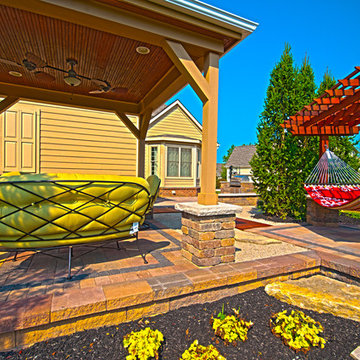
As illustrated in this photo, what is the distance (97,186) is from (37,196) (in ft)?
1.82

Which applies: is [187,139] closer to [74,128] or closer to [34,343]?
[74,128]

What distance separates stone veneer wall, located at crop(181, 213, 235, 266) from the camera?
2811 mm

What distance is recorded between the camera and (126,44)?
3.41m

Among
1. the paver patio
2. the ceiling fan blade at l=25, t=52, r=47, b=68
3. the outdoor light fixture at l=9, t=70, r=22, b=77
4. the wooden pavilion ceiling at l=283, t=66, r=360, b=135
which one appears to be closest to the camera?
the paver patio

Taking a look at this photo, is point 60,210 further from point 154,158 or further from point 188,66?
point 154,158

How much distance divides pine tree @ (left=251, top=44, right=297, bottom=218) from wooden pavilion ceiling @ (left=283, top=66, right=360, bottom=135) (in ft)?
2.83

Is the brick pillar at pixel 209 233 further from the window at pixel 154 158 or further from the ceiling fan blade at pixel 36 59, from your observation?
A: the window at pixel 154 158

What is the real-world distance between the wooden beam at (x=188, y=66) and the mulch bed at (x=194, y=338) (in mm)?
2409

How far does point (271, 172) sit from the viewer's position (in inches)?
259

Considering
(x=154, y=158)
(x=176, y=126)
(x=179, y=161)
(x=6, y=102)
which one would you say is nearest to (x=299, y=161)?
(x=6, y=102)

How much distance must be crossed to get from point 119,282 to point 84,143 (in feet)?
22.2

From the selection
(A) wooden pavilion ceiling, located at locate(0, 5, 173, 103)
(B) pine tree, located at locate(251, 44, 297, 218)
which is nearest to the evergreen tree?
(B) pine tree, located at locate(251, 44, 297, 218)

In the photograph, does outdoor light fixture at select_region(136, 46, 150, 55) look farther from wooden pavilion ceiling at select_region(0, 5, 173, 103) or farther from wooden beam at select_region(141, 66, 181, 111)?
wooden beam at select_region(141, 66, 181, 111)

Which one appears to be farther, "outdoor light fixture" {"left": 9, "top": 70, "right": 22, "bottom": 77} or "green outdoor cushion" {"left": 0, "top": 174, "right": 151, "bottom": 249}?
"outdoor light fixture" {"left": 9, "top": 70, "right": 22, "bottom": 77}
